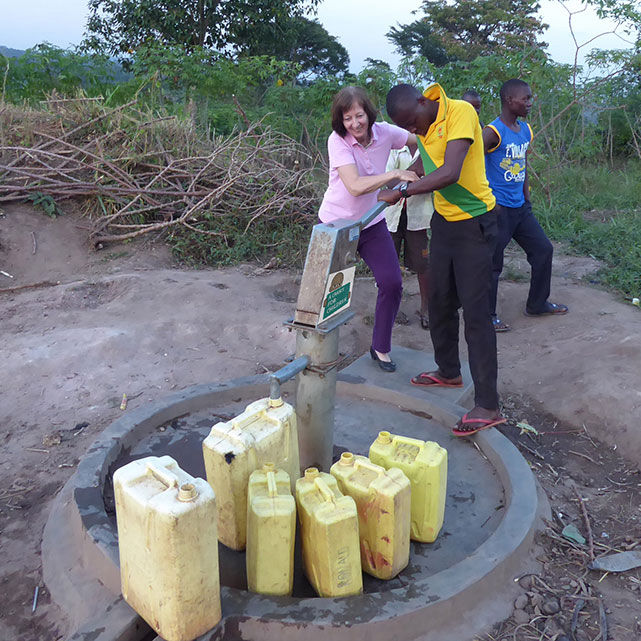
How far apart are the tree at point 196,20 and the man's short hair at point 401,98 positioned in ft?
37.2

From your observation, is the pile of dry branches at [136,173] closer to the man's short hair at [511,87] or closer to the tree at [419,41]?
the man's short hair at [511,87]

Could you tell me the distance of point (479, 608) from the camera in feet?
5.89

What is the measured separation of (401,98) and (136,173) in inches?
179

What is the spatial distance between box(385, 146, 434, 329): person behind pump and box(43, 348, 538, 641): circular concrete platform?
138 centimetres

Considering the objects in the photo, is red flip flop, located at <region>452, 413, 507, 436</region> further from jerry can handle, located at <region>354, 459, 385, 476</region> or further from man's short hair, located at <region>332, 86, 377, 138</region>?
man's short hair, located at <region>332, 86, 377, 138</region>

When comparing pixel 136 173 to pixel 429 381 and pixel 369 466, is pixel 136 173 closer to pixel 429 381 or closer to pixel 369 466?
pixel 429 381

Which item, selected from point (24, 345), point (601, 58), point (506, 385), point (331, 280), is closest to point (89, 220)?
point (24, 345)

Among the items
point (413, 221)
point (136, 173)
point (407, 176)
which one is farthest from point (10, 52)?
point (407, 176)

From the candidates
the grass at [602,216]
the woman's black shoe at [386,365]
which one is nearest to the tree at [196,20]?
the grass at [602,216]

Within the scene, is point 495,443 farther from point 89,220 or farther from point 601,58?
point 601,58

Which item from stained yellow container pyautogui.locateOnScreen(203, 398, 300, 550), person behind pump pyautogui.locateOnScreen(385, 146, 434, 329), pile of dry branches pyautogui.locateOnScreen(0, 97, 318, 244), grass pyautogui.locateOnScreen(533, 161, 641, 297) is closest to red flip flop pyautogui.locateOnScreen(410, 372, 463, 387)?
person behind pump pyautogui.locateOnScreen(385, 146, 434, 329)

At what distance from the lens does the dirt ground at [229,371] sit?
199 centimetres

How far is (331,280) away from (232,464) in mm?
643

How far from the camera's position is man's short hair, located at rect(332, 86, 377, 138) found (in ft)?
9.18
